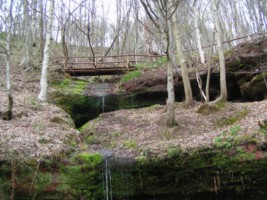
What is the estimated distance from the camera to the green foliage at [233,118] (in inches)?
434

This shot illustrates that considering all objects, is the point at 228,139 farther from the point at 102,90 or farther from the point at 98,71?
the point at 98,71

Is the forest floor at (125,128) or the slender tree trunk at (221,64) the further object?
the slender tree trunk at (221,64)

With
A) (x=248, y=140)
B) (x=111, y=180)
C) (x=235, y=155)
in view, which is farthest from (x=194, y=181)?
(x=111, y=180)

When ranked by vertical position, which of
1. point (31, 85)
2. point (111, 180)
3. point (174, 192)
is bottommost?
point (174, 192)

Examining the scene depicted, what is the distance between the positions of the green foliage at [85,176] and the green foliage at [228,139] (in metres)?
3.88

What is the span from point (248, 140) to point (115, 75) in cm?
A: 1408

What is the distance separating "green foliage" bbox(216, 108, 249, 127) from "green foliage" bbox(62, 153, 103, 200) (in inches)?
228

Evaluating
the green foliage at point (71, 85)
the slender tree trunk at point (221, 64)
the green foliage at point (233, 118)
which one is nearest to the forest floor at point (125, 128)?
the green foliage at point (233, 118)

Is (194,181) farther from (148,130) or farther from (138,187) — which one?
(148,130)

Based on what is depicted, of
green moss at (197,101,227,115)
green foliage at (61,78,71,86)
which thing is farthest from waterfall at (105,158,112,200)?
green foliage at (61,78,71,86)

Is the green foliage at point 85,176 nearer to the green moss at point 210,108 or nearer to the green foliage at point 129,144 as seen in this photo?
the green foliage at point 129,144

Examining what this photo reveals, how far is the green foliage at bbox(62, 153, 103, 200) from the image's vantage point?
7695mm

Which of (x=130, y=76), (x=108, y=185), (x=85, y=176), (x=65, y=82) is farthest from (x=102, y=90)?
(x=85, y=176)

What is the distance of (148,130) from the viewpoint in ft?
39.3
